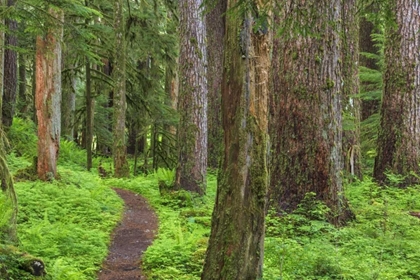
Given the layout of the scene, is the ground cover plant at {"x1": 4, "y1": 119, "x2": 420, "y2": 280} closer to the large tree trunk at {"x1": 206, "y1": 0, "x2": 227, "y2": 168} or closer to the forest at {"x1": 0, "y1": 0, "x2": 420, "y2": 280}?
the forest at {"x1": 0, "y1": 0, "x2": 420, "y2": 280}

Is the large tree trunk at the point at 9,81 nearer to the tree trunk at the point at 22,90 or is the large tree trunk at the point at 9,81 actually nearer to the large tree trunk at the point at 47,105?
the tree trunk at the point at 22,90

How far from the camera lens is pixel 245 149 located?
3.79 m

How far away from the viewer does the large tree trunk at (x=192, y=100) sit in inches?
409

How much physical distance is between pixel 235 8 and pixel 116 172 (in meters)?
11.2

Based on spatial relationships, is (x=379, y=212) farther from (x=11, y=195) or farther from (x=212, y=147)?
(x=212, y=147)

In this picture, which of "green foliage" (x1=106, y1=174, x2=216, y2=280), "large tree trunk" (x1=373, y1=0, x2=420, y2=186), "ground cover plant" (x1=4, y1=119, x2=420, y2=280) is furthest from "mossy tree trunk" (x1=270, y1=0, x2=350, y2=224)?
"large tree trunk" (x1=373, y1=0, x2=420, y2=186)

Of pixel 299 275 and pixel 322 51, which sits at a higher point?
pixel 322 51

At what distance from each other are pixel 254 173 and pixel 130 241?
4.20 metres

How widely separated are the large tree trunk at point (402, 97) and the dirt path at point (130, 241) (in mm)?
5403

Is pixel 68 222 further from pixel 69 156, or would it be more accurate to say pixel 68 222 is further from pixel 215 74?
pixel 69 156

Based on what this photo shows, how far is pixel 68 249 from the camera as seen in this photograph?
611cm

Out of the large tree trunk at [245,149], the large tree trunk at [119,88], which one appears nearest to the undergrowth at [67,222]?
the large tree trunk at [245,149]

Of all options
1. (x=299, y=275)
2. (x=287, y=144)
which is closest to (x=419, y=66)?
(x=287, y=144)

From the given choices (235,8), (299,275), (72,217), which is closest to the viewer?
(235,8)
